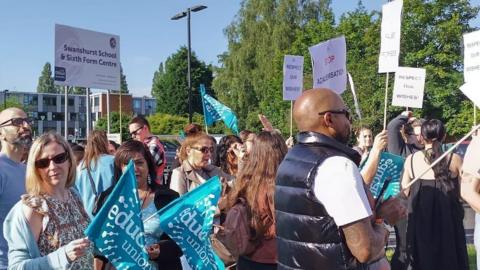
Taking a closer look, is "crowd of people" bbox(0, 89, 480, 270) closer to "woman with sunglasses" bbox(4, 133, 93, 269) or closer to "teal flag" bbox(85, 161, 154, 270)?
"woman with sunglasses" bbox(4, 133, 93, 269)

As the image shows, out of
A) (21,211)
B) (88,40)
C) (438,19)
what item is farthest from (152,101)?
(21,211)

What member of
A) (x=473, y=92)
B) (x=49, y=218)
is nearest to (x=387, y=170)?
(x=473, y=92)

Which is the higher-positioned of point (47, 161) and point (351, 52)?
point (351, 52)

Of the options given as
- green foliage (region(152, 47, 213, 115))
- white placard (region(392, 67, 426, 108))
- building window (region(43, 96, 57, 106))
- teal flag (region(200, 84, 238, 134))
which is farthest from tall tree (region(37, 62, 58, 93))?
white placard (region(392, 67, 426, 108))

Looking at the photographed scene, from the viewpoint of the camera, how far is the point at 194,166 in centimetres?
531

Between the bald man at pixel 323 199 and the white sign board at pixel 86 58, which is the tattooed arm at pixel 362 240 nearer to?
the bald man at pixel 323 199

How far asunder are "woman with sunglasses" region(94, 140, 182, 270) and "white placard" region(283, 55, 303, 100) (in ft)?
21.5

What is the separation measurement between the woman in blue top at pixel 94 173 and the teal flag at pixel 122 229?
2148 mm

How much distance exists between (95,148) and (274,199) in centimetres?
335

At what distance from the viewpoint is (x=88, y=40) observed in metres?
10.3

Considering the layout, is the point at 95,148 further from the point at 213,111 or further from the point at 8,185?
the point at 213,111

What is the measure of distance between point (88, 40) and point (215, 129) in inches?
1496

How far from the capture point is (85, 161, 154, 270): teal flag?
11.0ft

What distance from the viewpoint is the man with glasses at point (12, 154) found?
3.92m
